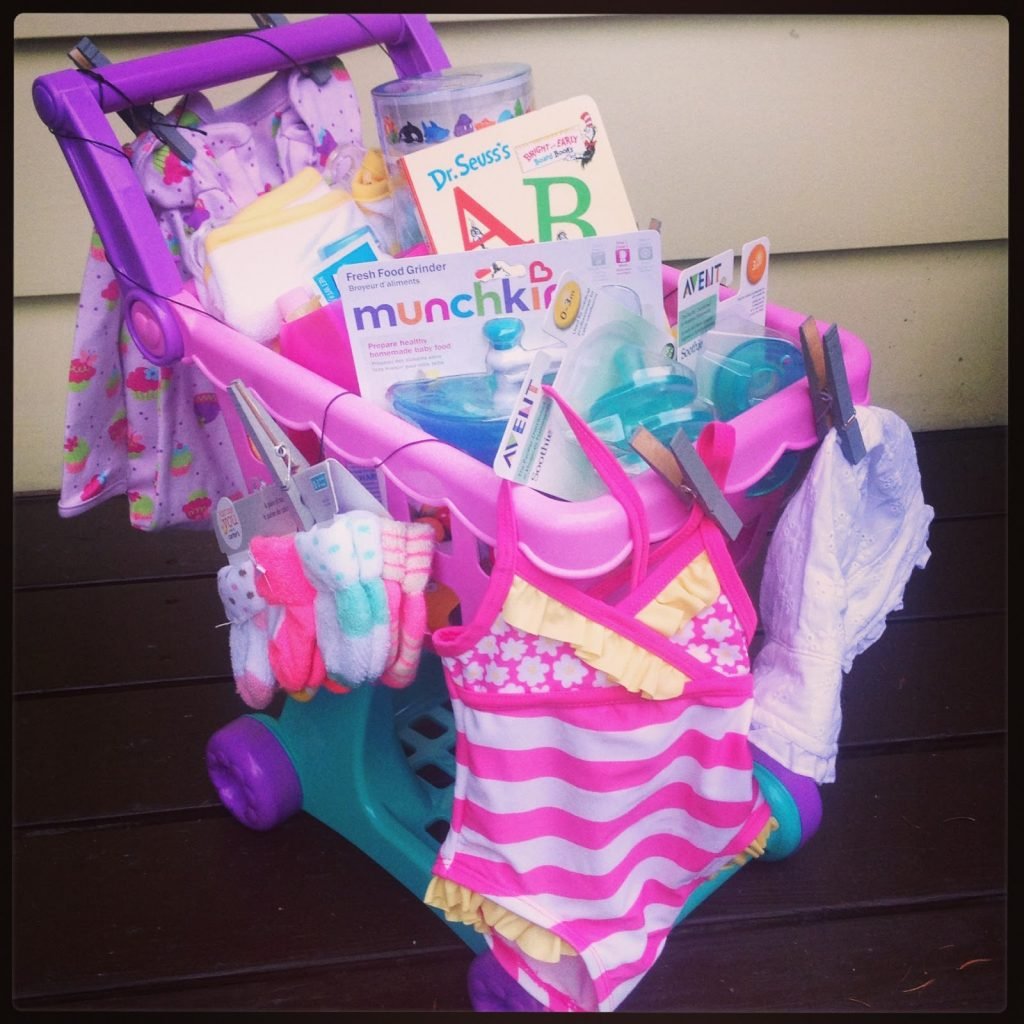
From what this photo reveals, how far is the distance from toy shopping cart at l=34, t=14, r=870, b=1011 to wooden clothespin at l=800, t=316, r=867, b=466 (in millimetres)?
13

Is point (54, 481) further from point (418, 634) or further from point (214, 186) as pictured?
point (418, 634)

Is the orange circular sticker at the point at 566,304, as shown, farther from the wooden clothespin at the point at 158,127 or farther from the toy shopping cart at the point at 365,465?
the wooden clothespin at the point at 158,127

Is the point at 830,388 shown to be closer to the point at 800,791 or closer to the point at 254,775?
the point at 800,791

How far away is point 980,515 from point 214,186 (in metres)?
0.93

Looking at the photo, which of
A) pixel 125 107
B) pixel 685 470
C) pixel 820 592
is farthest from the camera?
pixel 125 107

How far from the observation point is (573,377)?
684 millimetres

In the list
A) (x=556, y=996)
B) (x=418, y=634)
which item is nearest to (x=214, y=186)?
(x=418, y=634)

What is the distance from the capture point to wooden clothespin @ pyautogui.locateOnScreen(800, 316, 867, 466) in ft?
2.28

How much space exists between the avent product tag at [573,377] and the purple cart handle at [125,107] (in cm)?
31

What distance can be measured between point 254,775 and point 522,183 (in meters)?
0.51


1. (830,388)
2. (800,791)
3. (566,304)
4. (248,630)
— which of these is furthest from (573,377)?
(800,791)

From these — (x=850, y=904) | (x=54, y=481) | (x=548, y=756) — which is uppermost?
(x=548, y=756)

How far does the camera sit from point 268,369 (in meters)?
0.78

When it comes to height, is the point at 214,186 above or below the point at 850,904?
above
